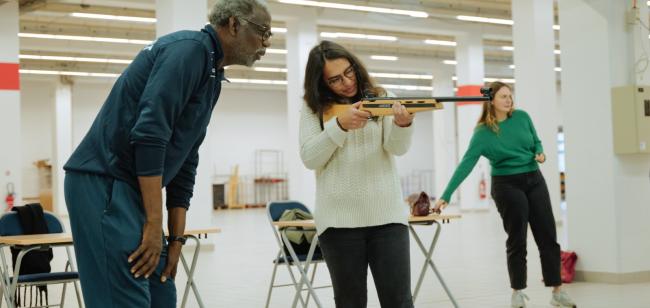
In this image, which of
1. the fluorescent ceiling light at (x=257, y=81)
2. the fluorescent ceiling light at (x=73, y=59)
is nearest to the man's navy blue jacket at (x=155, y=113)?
the fluorescent ceiling light at (x=73, y=59)

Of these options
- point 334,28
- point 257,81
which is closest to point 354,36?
point 334,28

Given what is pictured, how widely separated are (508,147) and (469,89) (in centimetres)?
1368

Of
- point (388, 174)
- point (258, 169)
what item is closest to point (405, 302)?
point (388, 174)

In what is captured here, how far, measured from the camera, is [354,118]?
8.14ft

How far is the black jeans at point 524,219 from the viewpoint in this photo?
5.27m

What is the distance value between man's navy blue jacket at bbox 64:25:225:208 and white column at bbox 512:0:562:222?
11633 millimetres

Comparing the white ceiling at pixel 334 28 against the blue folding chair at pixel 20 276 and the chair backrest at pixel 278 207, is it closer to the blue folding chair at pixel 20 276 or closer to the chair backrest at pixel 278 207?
the chair backrest at pixel 278 207

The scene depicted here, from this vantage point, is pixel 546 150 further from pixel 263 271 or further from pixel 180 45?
pixel 180 45

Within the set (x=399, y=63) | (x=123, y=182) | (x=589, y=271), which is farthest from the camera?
(x=399, y=63)

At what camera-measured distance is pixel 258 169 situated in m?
28.2

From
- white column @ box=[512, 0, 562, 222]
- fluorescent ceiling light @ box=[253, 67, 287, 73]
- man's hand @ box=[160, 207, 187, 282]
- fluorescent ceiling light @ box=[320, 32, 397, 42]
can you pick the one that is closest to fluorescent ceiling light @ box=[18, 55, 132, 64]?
fluorescent ceiling light @ box=[253, 67, 287, 73]

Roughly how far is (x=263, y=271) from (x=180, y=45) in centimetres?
649

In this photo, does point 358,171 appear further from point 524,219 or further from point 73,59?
point 73,59

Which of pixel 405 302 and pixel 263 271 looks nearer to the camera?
pixel 405 302
